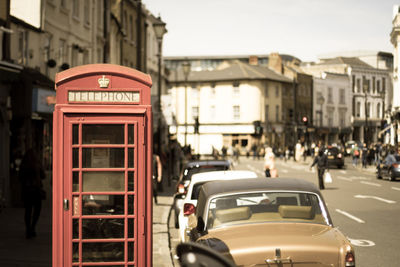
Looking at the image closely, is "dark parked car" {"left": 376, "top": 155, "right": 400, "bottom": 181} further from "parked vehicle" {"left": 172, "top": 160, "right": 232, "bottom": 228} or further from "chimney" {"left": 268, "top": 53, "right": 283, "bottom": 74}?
"chimney" {"left": 268, "top": 53, "right": 283, "bottom": 74}

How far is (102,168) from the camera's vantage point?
25.8 ft

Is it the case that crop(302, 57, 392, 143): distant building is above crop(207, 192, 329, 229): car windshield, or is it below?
above

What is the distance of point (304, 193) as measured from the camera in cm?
809

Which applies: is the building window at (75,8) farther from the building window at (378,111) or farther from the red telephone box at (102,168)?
the building window at (378,111)

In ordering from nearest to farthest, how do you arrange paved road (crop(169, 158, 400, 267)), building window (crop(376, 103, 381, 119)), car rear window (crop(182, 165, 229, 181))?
paved road (crop(169, 158, 400, 267)) → car rear window (crop(182, 165, 229, 181)) → building window (crop(376, 103, 381, 119))

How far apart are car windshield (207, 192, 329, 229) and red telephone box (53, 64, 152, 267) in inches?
30.5

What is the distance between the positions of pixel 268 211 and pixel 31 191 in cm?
611

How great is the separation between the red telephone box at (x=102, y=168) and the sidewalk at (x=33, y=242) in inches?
97.5

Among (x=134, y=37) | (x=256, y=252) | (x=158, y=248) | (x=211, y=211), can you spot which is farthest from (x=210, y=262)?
(x=134, y=37)

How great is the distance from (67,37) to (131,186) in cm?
2166

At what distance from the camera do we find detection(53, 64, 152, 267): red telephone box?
310 inches

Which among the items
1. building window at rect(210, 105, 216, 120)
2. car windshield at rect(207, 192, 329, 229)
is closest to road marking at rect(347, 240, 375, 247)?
car windshield at rect(207, 192, 329, 229)

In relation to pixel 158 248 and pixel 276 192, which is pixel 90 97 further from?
pixel 158 248

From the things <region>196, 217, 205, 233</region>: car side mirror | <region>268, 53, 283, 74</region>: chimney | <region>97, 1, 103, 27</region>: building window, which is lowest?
<region>196, 217, 205, 233</region>: car side mirror
